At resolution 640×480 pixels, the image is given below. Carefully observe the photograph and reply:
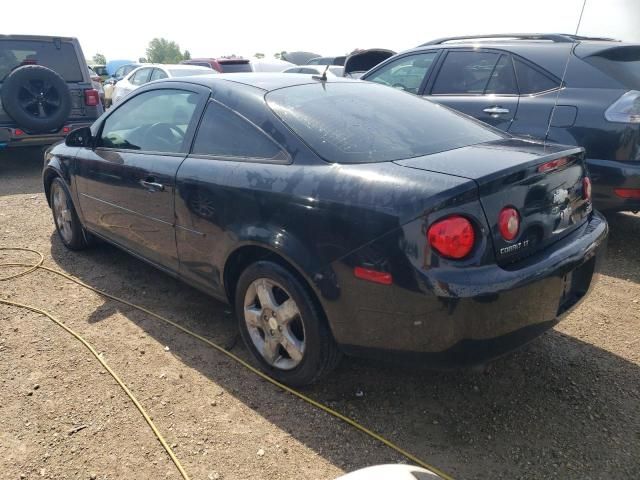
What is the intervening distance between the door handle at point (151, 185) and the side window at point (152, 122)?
20 cm

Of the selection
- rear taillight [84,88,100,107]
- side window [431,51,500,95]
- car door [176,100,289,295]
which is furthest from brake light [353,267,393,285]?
rear taillight [84,88,100,107]

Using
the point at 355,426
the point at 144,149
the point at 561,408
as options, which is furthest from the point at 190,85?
the point at 561,408

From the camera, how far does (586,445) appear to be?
7.31 feet

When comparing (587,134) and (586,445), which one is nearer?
(586,445)

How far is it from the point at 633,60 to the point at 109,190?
406 cm

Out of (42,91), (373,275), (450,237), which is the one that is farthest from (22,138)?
(450,237)

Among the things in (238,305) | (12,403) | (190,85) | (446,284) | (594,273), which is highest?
(190,85)

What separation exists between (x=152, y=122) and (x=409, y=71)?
3.09 m

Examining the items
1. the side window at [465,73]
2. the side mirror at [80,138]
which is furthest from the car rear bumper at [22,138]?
the side window at [465,73]

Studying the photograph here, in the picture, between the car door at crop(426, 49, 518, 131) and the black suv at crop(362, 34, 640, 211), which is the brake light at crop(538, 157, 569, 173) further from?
the car door at crop(426, 49, 518, 131)

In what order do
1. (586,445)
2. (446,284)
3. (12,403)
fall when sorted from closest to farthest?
(446,284) < (586,445) < (12,403)

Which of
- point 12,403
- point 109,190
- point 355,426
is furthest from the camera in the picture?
point 109,190

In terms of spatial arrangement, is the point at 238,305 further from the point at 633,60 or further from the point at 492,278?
the point at 633,60

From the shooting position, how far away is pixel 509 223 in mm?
2076
